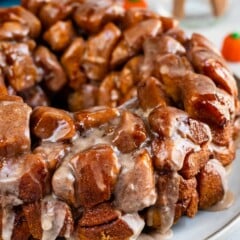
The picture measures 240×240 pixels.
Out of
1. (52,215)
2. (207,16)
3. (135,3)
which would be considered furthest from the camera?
(207,16)

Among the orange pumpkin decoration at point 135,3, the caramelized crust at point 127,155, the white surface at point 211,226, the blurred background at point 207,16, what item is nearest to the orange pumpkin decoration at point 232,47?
the blurred background at point 207,16

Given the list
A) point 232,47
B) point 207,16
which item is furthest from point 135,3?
point 232,47

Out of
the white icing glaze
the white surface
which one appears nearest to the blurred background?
the white surface

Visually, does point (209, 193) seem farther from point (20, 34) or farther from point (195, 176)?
point (20, 34)

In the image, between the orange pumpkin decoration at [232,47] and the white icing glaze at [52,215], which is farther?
the orange pumpkin decoration at [232,47]

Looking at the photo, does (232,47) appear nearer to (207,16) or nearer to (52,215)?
(207,16)

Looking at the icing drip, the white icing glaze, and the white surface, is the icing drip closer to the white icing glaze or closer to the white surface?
the white icing glaze

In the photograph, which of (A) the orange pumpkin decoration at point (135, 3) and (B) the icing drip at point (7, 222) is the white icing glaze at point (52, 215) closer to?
(B) the icing drip at point (7, 222)

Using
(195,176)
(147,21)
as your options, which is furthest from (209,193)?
(147,21)
